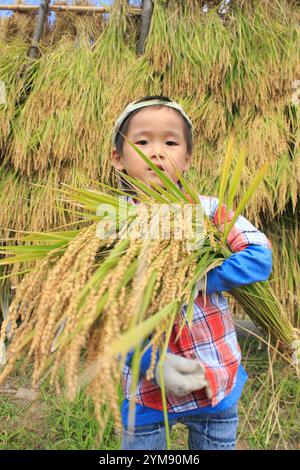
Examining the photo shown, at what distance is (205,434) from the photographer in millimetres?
1028

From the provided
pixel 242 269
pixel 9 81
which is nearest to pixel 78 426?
pixel 242 269

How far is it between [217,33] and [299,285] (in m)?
1.51

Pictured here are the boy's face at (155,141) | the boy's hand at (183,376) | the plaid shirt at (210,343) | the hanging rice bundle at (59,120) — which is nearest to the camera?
the boy's hand at (183,376)

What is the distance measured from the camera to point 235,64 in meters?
2.14

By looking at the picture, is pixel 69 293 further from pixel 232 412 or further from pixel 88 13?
pixel 88 13

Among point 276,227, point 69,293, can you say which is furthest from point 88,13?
point 69,293

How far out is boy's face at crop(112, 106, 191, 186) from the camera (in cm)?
108

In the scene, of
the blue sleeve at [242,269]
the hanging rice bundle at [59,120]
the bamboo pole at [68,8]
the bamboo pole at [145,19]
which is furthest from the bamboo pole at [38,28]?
the blue sleeve at [242,269]

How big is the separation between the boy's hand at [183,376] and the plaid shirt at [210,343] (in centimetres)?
9

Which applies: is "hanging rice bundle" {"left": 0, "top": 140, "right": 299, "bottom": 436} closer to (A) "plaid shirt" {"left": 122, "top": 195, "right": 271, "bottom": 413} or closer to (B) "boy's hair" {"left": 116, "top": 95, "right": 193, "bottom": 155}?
(A) "plaid shirt" {"left": 122, "top": 195, "right": 271, "bottom": 413}

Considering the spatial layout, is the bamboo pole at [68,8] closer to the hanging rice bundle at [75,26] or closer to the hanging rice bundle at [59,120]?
the hanging rice bundle at [75,26]

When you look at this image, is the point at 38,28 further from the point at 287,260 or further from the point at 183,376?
the point at 183,376

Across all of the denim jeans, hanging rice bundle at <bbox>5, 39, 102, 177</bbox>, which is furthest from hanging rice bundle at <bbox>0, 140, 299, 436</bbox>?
hanging rice bundle at <bbox>5, 39, 102, 177</bbox>

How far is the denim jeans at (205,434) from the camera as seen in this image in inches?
39.6
